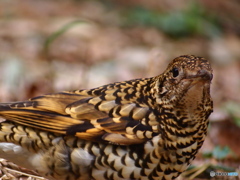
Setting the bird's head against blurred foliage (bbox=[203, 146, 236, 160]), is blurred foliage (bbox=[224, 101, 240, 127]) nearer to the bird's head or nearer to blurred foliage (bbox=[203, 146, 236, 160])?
blurred foliage (bbox=[203, 146, 236, 160])

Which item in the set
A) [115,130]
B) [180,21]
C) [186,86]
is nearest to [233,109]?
[115,130]

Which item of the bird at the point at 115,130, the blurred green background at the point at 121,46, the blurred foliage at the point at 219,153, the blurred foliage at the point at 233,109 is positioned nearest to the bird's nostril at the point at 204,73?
the bird at the point at 115,130

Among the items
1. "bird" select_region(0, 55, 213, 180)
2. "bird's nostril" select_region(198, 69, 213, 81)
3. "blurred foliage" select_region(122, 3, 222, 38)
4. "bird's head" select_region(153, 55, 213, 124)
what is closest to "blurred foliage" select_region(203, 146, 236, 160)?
"bird" select_region(0, 55, 213, 180)

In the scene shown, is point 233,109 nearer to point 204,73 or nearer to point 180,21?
point 204,73

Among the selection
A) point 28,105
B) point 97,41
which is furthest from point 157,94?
point 97,41

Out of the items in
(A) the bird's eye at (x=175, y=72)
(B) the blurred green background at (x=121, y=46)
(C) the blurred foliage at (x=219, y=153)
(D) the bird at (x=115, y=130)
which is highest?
(B) the blurred green background at (x=121, y=46)

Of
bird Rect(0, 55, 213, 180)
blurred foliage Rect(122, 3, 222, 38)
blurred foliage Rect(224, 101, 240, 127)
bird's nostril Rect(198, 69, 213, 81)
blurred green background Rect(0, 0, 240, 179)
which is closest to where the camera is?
bird's nostril Rect(198, 69, 213, 81)

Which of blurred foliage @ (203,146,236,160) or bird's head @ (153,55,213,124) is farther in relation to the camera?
blurred foliage @ (203,146,236,160)

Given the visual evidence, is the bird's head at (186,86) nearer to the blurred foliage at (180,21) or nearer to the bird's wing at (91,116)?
the bird's wing at (91,116)
